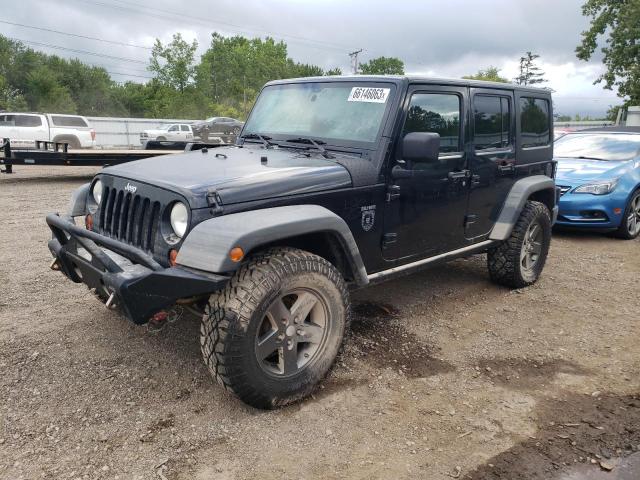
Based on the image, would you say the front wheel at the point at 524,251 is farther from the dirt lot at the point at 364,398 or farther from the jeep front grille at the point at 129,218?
the jeep front grille at the point at 129,218

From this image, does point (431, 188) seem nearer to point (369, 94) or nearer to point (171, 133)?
point (369, 94)

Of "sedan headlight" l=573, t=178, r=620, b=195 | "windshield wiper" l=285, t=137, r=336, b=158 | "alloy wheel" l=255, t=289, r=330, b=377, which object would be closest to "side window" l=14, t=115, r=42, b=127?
"windshield wiper" l=285, t=137, r=336, b=158

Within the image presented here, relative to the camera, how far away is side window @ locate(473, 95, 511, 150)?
424 cm

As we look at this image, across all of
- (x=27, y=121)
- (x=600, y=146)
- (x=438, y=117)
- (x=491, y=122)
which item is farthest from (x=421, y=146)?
(x=27, y=121)

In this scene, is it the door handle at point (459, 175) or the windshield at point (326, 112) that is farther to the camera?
the door handle at point (459, 175)

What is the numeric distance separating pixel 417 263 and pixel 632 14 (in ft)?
90.1

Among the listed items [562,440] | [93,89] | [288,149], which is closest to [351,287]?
[288,149]

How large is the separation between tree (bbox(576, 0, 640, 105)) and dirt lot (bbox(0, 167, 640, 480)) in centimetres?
2566

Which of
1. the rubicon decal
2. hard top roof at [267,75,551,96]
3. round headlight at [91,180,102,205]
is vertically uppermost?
hard top roof at [267,75,551,96]

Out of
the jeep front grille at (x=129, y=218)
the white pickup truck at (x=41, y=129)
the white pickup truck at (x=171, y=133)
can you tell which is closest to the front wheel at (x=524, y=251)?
the jeep front grille at (x=129, y=218)

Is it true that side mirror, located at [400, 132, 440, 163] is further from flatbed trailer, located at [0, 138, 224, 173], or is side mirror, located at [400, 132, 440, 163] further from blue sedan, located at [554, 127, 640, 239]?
flatbed trailer, located at [0, 138, 224, 173]

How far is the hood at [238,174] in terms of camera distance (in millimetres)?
2805

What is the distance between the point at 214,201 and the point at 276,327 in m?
0.78

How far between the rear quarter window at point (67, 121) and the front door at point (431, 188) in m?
19.0
